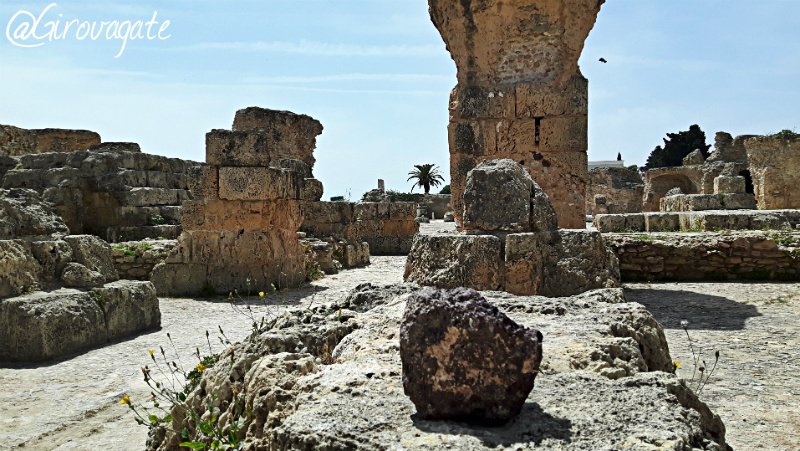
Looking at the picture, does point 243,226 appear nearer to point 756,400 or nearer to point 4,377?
point 4,377

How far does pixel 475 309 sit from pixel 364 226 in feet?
42.6

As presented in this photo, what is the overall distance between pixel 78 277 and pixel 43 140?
15.6 m

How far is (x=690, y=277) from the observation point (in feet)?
28.9

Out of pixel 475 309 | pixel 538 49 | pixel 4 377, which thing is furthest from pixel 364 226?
pixel 475 309

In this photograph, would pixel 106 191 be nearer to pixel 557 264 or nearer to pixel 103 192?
pixel 103 192

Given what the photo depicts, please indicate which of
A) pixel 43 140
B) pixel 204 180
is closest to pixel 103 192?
pixel 204 180

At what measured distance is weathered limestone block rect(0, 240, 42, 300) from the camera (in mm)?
5465

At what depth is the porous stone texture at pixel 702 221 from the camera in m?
10.1

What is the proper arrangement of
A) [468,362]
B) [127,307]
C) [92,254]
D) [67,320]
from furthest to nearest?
1. [92,254]
2. [127,307]
3. [67,320]
4. [468,362]

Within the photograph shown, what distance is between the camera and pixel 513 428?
1.95 meters

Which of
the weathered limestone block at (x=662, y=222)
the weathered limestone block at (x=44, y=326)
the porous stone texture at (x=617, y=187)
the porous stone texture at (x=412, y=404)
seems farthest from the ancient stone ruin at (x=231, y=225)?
the porous stone texture at (x=617, y=187)

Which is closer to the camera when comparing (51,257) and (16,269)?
(16,269)

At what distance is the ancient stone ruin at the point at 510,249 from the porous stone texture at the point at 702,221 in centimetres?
534

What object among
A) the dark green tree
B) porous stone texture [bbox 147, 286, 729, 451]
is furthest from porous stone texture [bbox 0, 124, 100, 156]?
the dark green tree
